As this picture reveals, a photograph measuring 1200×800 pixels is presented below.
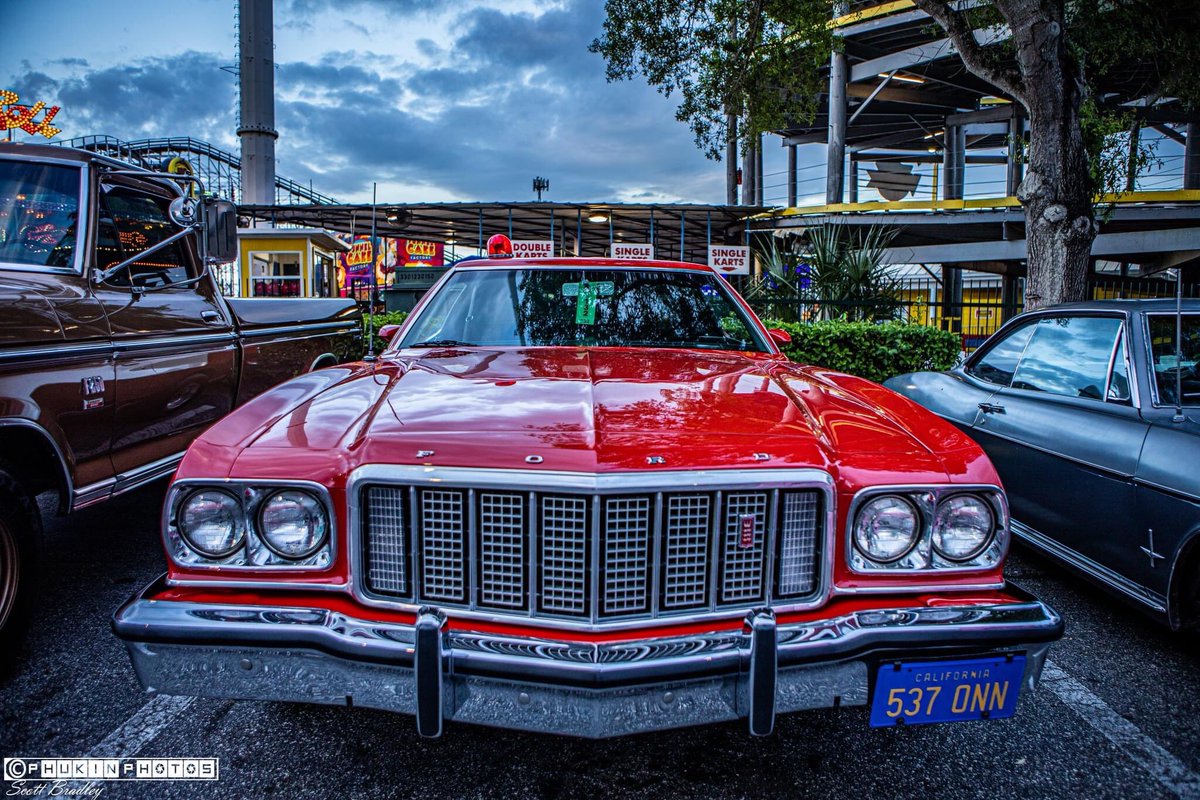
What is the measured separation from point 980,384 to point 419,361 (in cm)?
323

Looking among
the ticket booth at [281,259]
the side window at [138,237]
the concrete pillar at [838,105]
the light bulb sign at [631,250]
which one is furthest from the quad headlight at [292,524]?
the ticket booth at [281,259]

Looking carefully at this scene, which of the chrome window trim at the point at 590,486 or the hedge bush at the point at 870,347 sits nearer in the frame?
the chrome window trim at the point at 590,486

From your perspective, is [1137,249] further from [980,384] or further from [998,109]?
[980,384]

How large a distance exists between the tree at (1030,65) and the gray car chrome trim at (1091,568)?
4307 millimetres

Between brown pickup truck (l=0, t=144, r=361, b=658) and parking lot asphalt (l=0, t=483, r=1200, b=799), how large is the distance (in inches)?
23.8

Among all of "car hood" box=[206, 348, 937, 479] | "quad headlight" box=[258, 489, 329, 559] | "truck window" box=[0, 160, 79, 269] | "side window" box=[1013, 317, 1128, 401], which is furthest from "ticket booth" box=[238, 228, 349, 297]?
"quad headlight" box=[258, 489, 329, 559]

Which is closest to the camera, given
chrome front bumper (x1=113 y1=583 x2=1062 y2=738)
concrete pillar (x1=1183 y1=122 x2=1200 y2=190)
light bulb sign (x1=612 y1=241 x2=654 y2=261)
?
chrome front bumper (x1=113 y1=583 x2=1062 y2=738)

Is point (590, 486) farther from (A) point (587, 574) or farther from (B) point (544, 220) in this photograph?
(B) point (544, 220)

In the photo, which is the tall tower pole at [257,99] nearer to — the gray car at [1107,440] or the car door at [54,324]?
the car door at [54,324]

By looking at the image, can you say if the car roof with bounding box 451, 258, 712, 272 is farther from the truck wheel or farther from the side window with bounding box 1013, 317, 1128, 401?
the truck wheel

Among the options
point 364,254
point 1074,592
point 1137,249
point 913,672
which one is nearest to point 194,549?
point 913,672

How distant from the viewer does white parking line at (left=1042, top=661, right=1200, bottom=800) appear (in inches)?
85.4

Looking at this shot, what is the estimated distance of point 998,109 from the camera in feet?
72.1

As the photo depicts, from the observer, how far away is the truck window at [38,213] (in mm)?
3260
